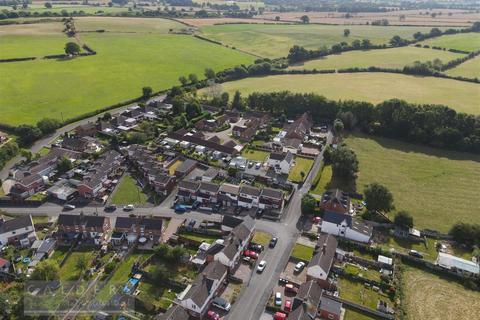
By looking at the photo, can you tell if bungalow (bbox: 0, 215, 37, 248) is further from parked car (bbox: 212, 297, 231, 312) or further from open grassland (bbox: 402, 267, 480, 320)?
open grassland (bbox: 402, 267, 480, 320)

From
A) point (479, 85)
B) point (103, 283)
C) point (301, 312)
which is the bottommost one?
point (103, 283)

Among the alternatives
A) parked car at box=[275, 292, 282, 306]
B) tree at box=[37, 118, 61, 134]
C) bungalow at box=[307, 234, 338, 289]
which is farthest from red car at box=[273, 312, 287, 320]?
tree at box=[37, 118, 61, 134]

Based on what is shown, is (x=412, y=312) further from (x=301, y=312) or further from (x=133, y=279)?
(x=133, y=279)

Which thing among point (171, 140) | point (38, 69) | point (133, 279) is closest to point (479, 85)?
point (171, 140)

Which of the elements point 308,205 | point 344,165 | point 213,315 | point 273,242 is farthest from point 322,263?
point 344,165

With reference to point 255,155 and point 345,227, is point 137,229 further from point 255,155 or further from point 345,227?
point 255,155

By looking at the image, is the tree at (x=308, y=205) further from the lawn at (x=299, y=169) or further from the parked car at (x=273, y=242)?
the lawn at (x=299, y=169)
